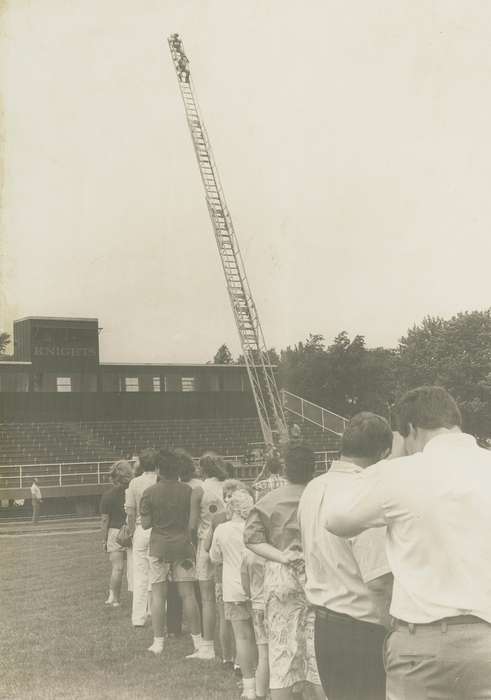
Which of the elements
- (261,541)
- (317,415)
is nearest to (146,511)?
(261,541)

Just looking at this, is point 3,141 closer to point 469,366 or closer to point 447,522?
point 447,522

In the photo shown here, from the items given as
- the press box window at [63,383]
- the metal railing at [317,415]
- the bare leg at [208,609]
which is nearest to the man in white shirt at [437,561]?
the bare leg at [208,609]

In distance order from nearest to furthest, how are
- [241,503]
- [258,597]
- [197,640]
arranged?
[258,597] → [241,503] → [197,640]

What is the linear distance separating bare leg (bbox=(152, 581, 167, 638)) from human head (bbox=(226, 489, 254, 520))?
65.9 inches

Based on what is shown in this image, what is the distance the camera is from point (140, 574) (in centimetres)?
880

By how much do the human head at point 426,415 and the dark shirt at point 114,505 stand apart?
726cm

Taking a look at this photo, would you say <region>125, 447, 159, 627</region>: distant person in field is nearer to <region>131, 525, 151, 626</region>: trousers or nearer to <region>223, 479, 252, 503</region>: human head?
<region>131, 525, 151, 626</region>: trousers

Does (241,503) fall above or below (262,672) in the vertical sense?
above

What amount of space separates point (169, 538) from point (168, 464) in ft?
2.08

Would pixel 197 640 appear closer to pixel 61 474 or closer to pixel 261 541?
pixel 261 541

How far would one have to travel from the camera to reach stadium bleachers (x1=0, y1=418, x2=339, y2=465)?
36.3 m

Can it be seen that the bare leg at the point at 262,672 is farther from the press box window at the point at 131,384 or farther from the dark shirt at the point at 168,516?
the press box window at the point at 131,384

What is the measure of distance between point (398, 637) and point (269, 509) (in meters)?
1.94

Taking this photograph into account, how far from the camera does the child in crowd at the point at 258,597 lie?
569cm
